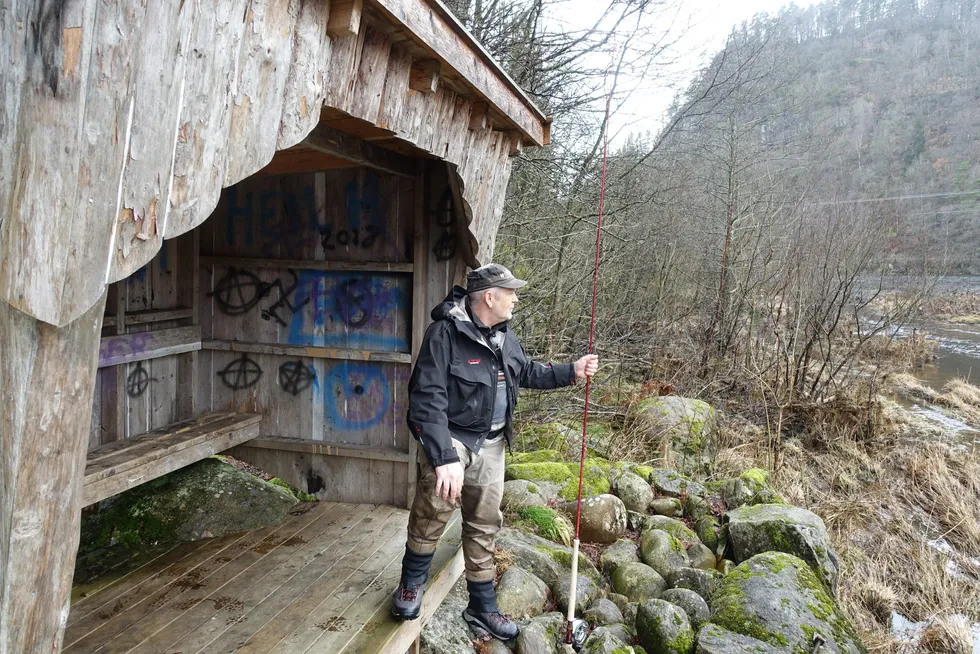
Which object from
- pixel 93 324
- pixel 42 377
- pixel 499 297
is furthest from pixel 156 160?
pixel 499 297

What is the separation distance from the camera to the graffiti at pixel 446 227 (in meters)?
3.77

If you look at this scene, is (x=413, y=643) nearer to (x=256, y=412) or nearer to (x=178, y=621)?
(x=178, y=621)

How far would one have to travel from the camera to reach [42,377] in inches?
49.7

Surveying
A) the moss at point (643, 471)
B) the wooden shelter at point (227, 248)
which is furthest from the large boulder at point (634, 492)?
the wooden shelter at point (227, 248)

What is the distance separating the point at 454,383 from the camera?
2.71 meters

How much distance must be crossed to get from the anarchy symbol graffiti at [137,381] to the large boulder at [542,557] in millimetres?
2844

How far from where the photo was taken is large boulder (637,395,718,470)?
24.5 feet

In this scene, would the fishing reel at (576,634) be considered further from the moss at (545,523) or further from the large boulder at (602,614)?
the moss at (545,523)

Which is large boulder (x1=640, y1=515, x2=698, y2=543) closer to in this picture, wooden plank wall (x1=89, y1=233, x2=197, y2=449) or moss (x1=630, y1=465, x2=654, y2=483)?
moss (x1=630, y1=465, x2=654, y2=483)

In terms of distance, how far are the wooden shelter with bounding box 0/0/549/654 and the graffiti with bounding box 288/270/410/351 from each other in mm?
17

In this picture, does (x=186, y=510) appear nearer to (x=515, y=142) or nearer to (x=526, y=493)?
(x=526, y=493)

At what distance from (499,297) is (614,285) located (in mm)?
7646

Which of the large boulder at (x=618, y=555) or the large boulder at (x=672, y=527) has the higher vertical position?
the large boulder at (x=672, y=527)

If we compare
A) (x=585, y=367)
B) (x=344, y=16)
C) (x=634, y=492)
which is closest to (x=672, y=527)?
(x=634, y=492)
